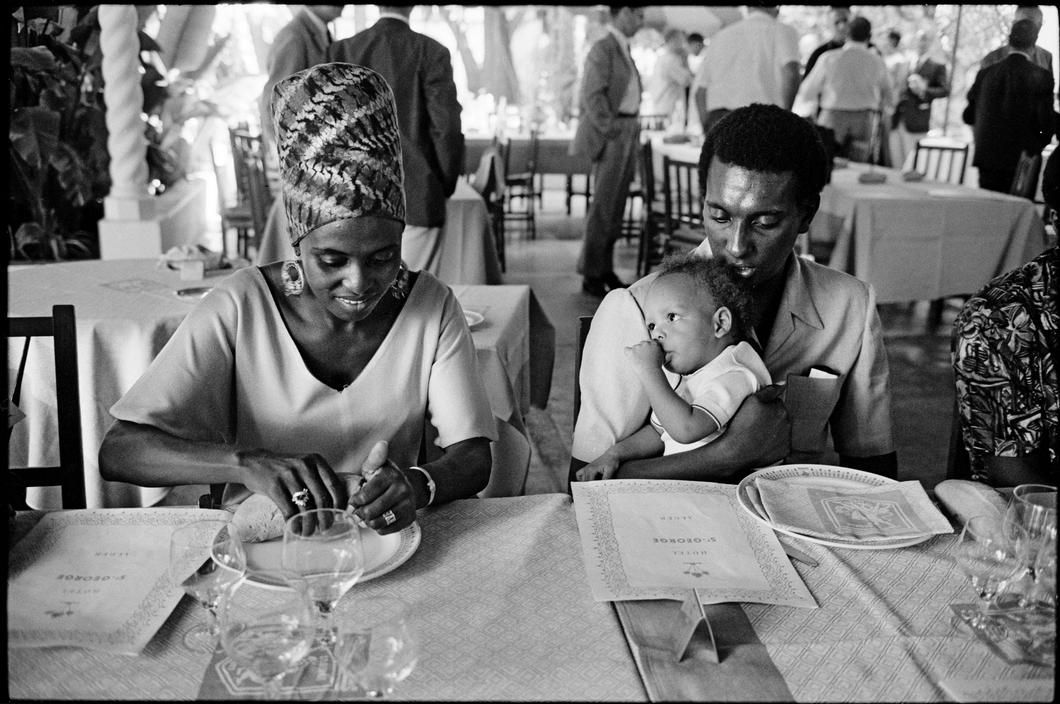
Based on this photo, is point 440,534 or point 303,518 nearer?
point 303,518

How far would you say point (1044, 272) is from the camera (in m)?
2.03

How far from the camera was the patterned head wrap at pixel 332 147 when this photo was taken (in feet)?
5.45

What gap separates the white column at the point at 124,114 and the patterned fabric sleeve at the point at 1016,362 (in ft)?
17.7

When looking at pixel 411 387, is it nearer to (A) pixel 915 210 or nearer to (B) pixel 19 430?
(B) pixel 19 430

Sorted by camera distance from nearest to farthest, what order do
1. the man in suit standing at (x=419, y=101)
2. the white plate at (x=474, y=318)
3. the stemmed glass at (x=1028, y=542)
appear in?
the stemmed glass at (x=1028, y=542), the white plate at (x=474, y=318), the man in suit standing at (x=419, y=101)

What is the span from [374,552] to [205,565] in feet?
0.93

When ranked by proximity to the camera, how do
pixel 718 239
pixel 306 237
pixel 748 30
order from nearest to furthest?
pixel 306 237 < pixel 718 239 < pixel 748 30

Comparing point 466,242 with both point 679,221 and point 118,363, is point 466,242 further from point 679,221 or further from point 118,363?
point 118,363

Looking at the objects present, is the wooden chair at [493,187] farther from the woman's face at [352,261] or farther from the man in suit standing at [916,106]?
the man in suit standing at [916,106]

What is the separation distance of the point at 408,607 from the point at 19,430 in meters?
2.05

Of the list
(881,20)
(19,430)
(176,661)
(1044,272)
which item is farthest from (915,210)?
(881,20)

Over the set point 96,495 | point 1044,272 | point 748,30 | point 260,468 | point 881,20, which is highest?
point 881,20

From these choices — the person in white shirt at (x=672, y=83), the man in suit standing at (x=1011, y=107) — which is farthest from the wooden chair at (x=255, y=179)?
the person in white shirt at (x=672, y=83)

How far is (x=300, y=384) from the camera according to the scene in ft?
6.03
